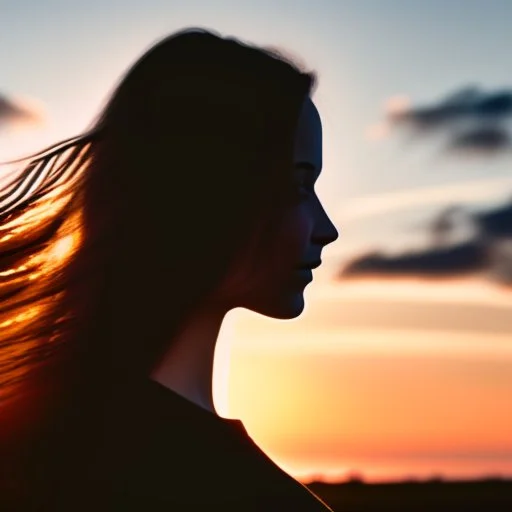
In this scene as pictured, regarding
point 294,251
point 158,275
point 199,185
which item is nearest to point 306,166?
point 294,251

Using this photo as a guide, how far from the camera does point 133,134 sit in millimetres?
4293

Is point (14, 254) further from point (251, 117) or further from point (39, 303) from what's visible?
point (251, 117)

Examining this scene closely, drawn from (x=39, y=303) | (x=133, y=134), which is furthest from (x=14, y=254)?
(x=133, y=134)

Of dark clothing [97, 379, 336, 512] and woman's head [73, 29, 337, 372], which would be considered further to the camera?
woman's head [73, 29, 337, 372]

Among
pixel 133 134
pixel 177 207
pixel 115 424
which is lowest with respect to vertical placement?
pixel 115 424

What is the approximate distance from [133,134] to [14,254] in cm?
64

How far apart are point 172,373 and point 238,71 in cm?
106

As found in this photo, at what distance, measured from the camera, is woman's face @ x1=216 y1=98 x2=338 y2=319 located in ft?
14.3

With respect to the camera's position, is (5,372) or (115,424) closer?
(115,424)

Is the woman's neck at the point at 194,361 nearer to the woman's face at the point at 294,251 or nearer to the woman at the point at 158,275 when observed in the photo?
the woman at the point at 158,275

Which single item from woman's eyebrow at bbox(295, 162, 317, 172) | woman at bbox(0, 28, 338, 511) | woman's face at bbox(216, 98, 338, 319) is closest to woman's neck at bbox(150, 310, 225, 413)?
woman at bbox(0, 28, 338, 511)

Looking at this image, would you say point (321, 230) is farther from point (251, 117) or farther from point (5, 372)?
point (5, 372)

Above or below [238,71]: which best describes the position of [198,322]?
below

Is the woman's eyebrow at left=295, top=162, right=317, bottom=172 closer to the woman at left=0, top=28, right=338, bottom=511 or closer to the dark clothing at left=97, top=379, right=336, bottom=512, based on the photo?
the woman at left=0, top=28, right=338, bottom=511
